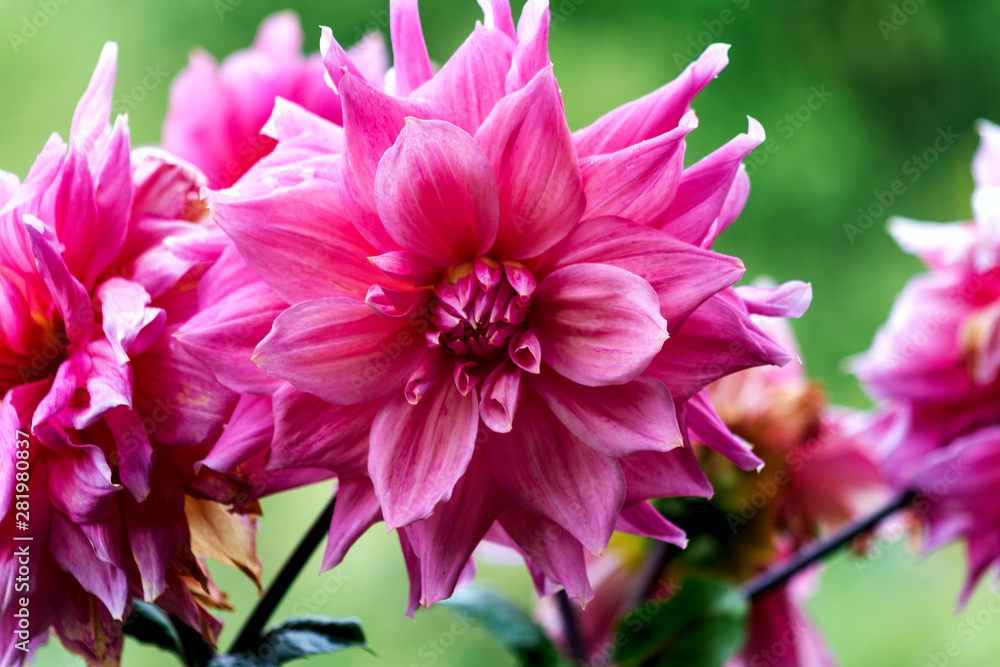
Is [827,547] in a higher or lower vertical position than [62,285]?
lower

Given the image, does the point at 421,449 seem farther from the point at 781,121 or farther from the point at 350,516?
the point at 781,121

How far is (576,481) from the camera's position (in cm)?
38

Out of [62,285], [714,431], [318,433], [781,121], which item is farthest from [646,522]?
[781,121]

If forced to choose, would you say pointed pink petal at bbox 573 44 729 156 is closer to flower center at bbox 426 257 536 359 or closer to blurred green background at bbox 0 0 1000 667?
flower center at bbox 426 257 536 359

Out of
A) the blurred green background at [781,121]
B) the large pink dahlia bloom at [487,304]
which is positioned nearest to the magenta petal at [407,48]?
the large pink dahlia bloom at [487,304]

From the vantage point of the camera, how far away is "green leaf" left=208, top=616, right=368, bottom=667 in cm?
46

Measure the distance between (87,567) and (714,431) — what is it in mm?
273

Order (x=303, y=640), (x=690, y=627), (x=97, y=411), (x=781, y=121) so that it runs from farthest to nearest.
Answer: (x=781, y=121)
(x=690, y=627)
(x=303, y=640)
(x=97, y=411)

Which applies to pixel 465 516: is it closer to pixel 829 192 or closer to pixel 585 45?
pixel 585 45

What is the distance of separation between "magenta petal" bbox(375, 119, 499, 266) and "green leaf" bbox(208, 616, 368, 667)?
0.21 meters

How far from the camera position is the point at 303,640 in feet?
1.54

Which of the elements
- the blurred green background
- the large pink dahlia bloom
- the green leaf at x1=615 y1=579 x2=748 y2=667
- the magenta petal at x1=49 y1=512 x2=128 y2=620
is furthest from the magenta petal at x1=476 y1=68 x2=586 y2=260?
the blurred green background

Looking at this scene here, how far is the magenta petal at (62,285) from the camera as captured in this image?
0.37 m

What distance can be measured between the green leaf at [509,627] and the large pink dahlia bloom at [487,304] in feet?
0.73
